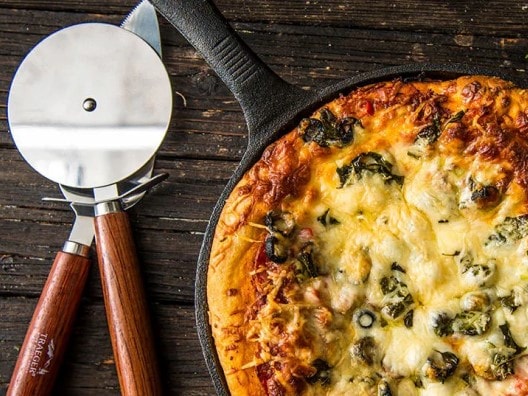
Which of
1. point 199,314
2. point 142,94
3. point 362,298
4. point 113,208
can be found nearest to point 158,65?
point 142,94

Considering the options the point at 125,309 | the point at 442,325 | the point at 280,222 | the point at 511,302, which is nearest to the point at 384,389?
the point at 442,325

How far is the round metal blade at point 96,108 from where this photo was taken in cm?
335

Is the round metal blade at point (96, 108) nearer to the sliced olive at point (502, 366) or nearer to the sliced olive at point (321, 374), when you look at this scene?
the sliced olive at point (321, 374)

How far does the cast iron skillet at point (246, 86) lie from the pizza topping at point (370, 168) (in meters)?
0.28

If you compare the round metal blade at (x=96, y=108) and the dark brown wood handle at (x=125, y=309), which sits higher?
the round metal blade at (x=96, y=108)

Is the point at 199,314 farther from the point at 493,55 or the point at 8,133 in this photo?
the point at 493,55

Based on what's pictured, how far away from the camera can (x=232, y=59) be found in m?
2.98

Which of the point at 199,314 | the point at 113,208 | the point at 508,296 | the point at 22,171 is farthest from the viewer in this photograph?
the point at 22,171

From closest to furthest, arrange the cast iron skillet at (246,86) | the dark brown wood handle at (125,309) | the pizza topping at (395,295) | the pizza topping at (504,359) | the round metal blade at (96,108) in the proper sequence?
the pizza topping at (504,359), the pizza topping at (395,295), the cast iron skillet at (246,86), the dark brown wood handle at (125,309), the round metal blade at (96,108)

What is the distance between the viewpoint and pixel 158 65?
11.1 ft

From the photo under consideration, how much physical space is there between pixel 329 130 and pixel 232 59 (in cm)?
47

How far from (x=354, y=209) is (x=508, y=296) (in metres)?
0.55

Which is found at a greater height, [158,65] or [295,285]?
[158,65]

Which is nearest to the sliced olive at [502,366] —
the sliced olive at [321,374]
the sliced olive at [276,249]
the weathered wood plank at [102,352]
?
the sliced olive at [321,374]
